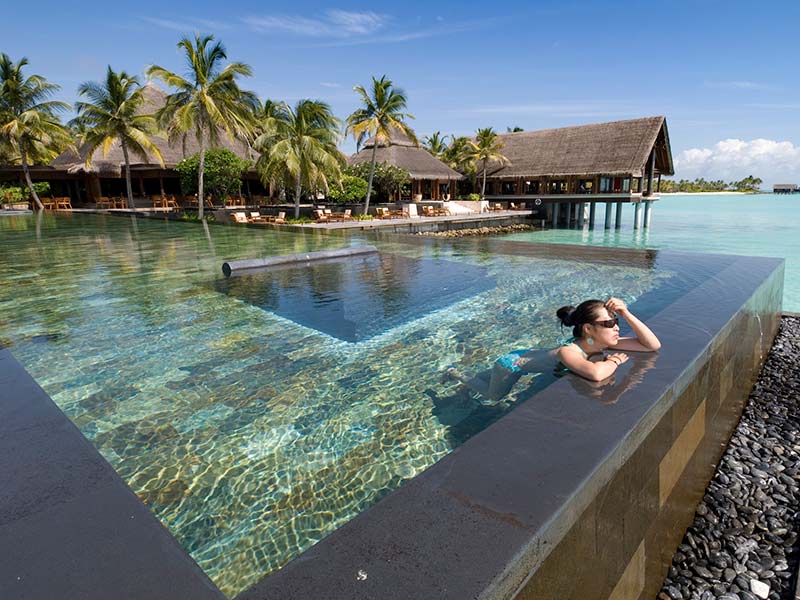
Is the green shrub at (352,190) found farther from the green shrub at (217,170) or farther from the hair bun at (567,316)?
the hair bun at (567,316)

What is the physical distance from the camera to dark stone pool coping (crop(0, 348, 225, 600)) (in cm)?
143

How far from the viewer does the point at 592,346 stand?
2.93m

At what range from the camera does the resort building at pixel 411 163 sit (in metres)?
32.4

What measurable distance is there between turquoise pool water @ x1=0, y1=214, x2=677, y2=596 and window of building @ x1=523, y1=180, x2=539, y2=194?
28574mm

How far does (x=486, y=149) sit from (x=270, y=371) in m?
33.9

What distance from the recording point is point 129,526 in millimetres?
1691

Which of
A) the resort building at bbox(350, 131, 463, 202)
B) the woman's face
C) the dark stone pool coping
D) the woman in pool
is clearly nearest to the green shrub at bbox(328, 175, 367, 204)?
the resort building at bbox(350, 131, 463, 202)

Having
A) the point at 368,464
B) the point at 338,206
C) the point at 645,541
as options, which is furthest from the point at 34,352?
the point at 338,206

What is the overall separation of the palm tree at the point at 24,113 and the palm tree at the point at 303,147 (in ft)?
49.4

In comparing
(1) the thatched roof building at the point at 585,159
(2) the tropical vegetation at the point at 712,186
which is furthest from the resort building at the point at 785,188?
(1) the thatched roof building at the point at 585,159

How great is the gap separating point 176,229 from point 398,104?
12.2m

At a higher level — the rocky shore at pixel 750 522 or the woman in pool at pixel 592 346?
the woman in pool at pixel 592 346

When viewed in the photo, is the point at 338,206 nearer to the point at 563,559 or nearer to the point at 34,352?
the point at 34,352

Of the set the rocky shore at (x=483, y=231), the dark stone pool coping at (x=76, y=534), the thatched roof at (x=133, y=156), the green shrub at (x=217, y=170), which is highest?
the thatched roof at (x=133, y=156)
